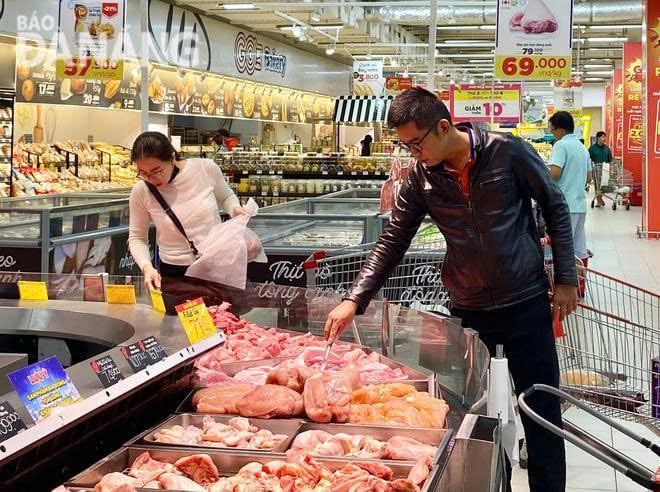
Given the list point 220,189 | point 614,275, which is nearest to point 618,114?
point 614,275

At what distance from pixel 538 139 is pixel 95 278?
31.5 m

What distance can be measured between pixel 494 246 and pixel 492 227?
72 millimetres

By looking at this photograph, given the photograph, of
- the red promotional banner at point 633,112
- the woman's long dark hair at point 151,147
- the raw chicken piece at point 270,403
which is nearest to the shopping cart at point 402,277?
the woman's long dark hair at point 151,147

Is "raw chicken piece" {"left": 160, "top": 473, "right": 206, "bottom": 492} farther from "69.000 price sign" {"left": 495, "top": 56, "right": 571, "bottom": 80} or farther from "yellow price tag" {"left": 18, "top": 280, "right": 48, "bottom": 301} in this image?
"69.000 price sign" {"left": 495, "top": 56, "right": 571, "bottom": 80}

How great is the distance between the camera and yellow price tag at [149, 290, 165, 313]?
3.76m

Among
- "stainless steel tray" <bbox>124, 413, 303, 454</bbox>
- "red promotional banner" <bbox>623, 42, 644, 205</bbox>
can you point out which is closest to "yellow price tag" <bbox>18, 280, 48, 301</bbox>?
→ "stainless steel tray" <bbox>124, 413, 303, 454</bbox>

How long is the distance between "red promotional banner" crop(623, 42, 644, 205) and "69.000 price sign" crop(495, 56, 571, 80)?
13.4 m

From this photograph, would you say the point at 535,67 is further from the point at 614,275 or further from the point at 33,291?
the point at 33,291

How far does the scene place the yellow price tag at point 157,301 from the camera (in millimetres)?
3762

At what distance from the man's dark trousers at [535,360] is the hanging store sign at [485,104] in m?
16.9

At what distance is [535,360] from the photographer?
3.53m

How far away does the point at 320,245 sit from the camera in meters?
6.73

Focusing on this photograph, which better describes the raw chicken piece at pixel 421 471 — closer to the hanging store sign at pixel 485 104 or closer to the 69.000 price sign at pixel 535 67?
the 69.000 price sign at pixel 535 67

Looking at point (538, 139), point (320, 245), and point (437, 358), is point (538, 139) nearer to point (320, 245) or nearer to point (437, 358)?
point (320, 245)
